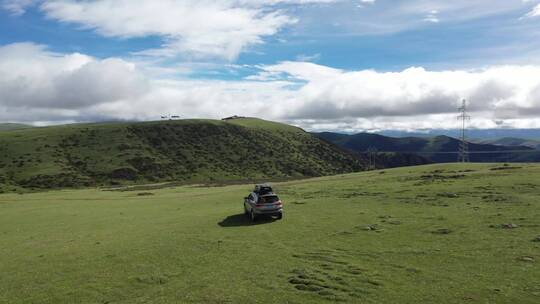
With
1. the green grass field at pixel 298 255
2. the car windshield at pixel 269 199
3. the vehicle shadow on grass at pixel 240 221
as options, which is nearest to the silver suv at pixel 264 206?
the car windshield at pixel 269 199

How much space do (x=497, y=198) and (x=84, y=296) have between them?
38.3m

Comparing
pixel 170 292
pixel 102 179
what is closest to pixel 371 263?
pixel 170 292

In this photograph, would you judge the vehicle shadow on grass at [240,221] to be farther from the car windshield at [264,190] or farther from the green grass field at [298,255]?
the car windshield at [264,190]

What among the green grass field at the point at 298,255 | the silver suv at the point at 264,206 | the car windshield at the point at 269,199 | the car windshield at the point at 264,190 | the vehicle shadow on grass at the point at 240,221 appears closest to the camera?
the green grass field at the point at 298,255

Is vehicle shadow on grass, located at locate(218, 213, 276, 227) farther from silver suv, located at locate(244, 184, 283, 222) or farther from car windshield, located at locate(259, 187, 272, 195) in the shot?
car windshield, located at locate(259, 187, 272, 195)

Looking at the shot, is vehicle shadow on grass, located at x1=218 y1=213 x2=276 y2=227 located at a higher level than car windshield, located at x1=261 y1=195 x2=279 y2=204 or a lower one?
lower

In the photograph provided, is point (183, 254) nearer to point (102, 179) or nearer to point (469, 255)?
point (469, 255)

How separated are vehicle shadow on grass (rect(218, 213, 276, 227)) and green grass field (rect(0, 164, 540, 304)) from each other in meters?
0.19

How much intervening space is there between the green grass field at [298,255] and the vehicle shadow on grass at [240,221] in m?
0.19

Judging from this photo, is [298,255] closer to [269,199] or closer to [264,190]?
[269,199]

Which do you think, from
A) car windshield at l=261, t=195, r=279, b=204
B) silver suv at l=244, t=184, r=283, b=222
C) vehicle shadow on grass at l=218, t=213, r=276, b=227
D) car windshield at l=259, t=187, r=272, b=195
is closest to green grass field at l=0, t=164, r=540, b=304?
vehicle shadow on grass at l=218, t=213, r=276, b=227

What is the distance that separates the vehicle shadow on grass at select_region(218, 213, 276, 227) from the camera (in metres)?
37.1

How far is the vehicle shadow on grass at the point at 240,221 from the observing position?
37097 mm

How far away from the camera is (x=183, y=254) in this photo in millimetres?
25125
